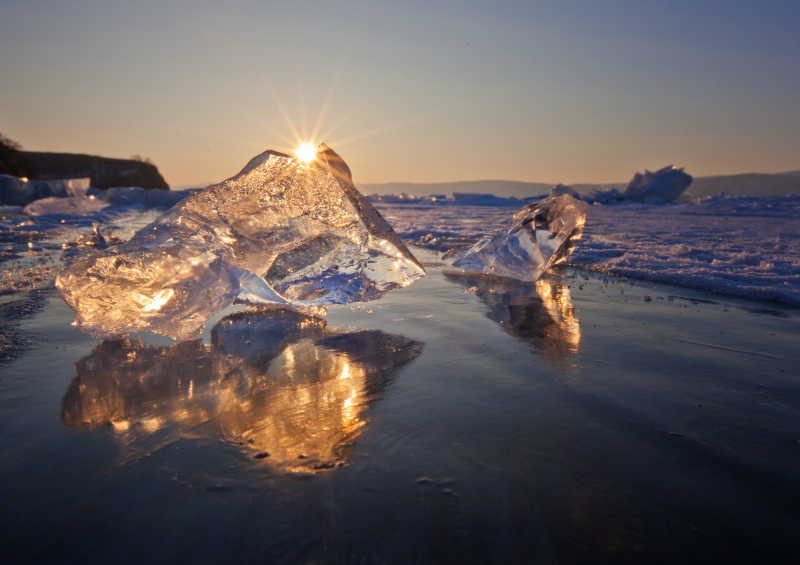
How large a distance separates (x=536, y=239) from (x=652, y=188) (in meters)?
27.8

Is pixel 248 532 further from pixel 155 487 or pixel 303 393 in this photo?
pixel 303 393

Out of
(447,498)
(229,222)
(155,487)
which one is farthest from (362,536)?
(229,222)

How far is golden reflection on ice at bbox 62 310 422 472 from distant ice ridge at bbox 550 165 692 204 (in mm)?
25780

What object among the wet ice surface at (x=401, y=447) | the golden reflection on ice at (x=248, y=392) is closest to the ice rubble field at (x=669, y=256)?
the wet ice surface at (x=401, y=447)

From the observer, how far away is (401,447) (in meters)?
1.37

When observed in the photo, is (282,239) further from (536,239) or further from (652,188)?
(652,188)

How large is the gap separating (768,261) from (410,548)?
18.6 ft

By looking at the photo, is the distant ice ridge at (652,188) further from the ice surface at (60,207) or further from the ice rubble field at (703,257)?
the ice surface at (60,207)

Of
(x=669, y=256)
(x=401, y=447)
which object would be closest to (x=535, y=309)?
(x=401, y=447)

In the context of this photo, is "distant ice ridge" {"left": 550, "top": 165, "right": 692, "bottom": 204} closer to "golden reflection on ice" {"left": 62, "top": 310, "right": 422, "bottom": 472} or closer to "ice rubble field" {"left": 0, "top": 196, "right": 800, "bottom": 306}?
"ice rubble field" {"left": 0, "top": 196, "right": 800, "bottom": 306}

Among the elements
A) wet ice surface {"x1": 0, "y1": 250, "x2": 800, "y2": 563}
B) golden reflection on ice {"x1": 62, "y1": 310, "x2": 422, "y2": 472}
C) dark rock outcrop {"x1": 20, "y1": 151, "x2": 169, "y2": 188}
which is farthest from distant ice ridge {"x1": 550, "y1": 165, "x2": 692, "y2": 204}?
dark rock outcrop {"x1": 20, "y1": 151, "x2": 169, "y2": 188}

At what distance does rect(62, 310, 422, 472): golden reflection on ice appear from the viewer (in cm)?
141

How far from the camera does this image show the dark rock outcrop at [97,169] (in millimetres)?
28062

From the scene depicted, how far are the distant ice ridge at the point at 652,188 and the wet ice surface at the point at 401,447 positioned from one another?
2563cm
